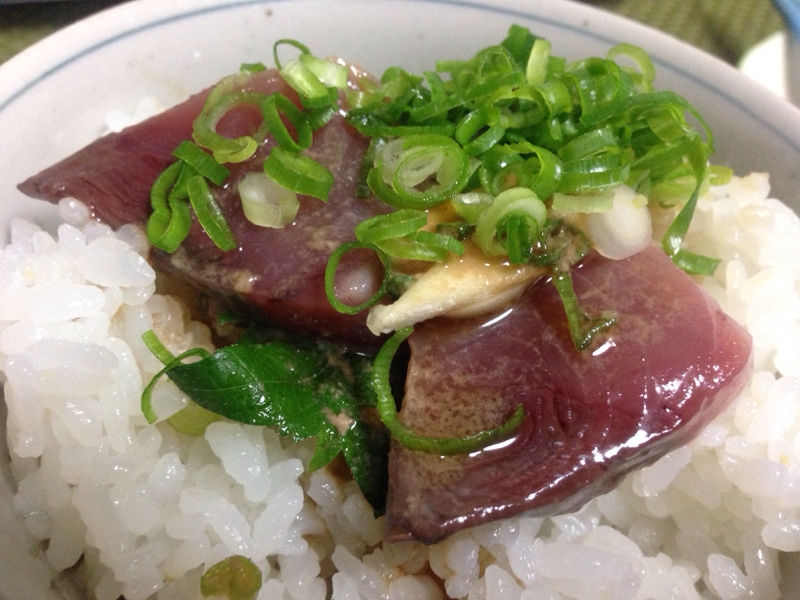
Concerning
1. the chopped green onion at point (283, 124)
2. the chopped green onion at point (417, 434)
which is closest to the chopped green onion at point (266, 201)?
the chopped green onion at point (283, 124)

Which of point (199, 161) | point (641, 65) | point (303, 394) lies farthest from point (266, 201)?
point (641, 65)

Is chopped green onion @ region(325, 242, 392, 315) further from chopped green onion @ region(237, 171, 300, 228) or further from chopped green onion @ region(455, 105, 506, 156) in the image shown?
chopped green onion @ region(455, 105, 506, 156)

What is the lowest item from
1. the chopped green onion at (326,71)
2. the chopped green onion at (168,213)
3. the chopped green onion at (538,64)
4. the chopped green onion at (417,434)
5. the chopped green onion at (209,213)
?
the chopped green onion at (417,434)

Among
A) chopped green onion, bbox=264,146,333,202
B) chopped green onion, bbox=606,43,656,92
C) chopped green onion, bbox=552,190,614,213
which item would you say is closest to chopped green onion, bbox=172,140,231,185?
chopped green onion, bbox=264,146,333,202

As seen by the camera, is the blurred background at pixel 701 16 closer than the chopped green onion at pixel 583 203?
No

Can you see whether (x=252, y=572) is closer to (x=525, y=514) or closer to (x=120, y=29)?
(x=525, y=514)

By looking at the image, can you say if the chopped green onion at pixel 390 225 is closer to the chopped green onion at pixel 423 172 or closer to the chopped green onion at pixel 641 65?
the chopped green onion at pixel 423 172
